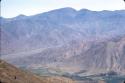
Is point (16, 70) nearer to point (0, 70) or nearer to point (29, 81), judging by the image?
point (29, 81)

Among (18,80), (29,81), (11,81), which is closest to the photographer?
(11,81)

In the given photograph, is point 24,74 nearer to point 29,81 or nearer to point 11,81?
point 29,81

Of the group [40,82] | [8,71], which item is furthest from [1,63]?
[40,82]

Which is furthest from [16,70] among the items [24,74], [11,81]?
[11,81]

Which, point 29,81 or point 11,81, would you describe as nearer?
point 11,81

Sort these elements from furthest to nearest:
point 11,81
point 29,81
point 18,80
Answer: point 29,81 < point 18,80 < point 11,81

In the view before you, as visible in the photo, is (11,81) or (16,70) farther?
(16,70)

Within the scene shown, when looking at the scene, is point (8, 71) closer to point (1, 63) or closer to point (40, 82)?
point (1, 63)
